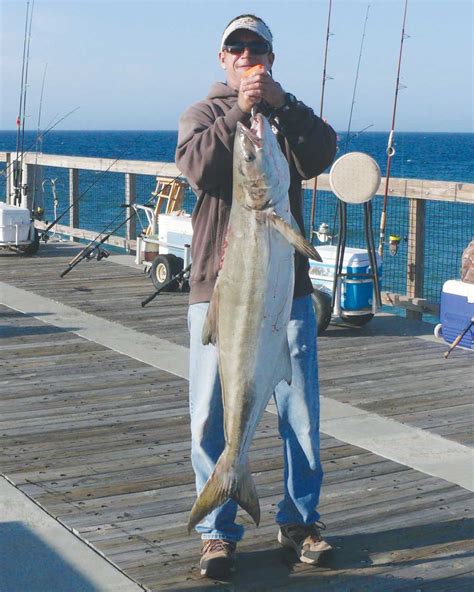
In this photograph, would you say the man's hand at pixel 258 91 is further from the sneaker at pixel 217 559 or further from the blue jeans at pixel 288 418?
the sneaker at pixel 217 559

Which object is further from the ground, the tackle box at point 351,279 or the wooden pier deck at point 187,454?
the tackle box at point 351,279

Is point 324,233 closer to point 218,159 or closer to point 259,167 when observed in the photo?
point 218,159

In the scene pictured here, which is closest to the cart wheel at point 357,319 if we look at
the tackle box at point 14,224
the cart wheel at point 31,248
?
the tackle box at point 14,224

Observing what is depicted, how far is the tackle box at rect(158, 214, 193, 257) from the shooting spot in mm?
10039

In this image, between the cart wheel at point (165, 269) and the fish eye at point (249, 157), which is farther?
the cart wheel at point (165, 269)

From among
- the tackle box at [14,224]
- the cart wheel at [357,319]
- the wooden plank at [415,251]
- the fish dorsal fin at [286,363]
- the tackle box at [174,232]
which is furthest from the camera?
the tackle box at [14,224]

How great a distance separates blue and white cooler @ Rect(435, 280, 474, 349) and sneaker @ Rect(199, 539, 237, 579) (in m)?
3.96

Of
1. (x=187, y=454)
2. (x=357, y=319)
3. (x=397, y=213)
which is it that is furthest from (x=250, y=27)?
(x=397, y=213)

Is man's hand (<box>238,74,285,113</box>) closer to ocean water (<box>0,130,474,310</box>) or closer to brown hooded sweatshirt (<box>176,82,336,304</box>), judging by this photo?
brown hooded sweatshirt (<box>176,82,336,304</box>)

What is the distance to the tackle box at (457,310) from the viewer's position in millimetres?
7418

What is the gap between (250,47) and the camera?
11.6 ft

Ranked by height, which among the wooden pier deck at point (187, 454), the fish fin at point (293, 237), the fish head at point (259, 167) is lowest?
the wooden pier deck at point (187, 454)

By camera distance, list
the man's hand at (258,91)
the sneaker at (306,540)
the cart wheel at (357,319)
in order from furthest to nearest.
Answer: the cart wheel at (357,319)
the sneaker at (306,540)
the man's hand at (258,91)

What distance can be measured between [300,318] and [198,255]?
1.41 ft
